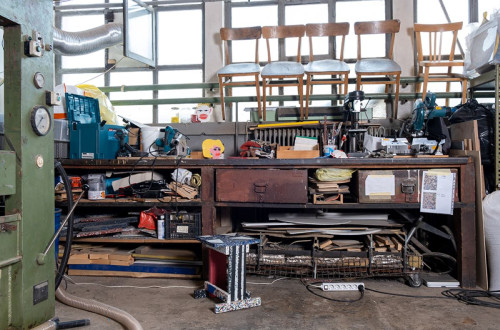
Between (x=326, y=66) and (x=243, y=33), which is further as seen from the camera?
(x=243, y=33)

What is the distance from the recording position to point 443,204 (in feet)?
8.62

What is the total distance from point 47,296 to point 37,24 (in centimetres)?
137

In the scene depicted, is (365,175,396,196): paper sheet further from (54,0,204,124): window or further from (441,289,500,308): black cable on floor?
(54,0,204,124): window

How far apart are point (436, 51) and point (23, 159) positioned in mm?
5180

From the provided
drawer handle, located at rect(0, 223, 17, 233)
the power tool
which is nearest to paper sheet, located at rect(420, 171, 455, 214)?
the power tool

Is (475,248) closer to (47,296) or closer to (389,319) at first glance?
(389,319)

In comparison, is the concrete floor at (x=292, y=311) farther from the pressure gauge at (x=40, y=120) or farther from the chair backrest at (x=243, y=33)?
the chair backrest at (x=243, y=33)

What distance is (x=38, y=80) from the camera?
1803 millimetres

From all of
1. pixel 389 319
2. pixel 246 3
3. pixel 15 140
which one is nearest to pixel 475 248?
pixel 389 319

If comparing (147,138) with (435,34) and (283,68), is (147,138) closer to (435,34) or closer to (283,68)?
(283,68)

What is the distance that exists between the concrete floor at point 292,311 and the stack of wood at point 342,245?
0.94 ft

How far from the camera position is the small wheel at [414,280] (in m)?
2.66

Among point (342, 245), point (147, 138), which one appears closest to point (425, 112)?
point (342, 245)

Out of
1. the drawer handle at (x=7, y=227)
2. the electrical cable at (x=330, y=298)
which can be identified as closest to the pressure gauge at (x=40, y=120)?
the drawer handle at (x=7, y=227)
